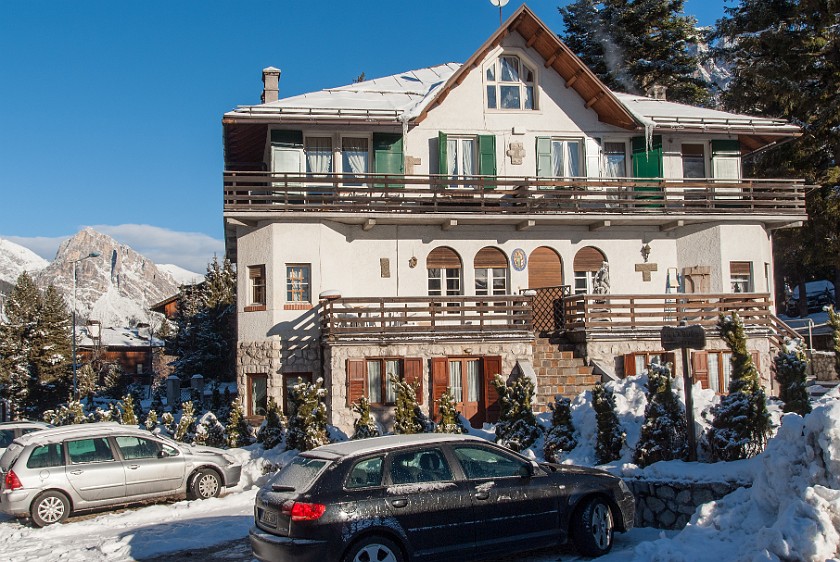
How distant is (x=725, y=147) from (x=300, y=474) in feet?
74.1

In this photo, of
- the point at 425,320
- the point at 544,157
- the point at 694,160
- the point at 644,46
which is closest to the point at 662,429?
the point at 425,320

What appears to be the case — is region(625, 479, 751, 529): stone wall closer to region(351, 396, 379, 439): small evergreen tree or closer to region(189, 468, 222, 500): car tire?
region(351, 396, 379, 439): small evergreen tree

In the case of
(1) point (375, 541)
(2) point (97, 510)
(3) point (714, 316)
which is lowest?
(2) point (97, 510)

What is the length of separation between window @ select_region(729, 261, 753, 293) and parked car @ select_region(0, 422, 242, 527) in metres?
17.5

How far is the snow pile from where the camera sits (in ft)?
23.2

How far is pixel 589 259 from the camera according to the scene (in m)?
26.2

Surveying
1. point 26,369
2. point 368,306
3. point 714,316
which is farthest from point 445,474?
point 26,369

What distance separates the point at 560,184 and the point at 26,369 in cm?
2963

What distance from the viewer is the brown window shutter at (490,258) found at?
1013 inches

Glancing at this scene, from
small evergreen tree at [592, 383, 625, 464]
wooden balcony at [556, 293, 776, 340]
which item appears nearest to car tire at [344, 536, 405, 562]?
small evergreen tree at [592, 383, 625, 464]

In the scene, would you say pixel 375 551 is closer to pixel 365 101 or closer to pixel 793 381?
pixel 793 381

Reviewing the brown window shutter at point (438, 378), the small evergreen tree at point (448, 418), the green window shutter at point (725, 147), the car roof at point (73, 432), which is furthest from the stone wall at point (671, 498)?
the green window shutter at point (725, 147)

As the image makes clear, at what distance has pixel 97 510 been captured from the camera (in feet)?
48.0

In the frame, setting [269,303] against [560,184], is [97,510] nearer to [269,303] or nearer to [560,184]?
[269,303]
